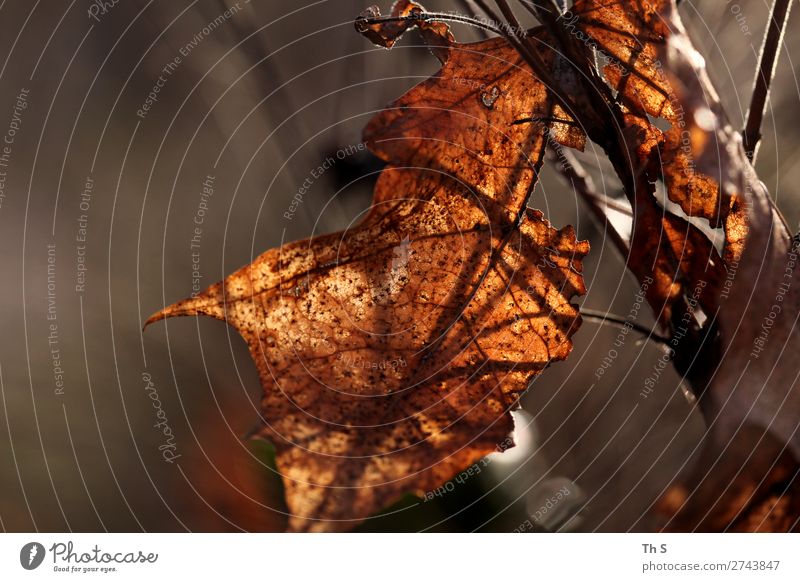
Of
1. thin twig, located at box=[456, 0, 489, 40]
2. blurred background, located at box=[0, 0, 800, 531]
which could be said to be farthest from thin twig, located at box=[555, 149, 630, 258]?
thin twig, located at box=[456, 0, 489, 40]

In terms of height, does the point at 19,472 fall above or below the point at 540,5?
below

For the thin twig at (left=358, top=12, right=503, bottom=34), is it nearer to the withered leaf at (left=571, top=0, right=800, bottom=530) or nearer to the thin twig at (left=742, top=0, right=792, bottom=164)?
the withered leaf at (left=571, top=0, right=800, bottom=530)

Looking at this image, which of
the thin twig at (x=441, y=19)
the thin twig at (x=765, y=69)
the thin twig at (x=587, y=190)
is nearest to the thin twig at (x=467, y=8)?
the thin twig at (x=441, y=19)

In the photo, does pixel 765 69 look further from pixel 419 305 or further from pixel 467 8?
pixel 419 305

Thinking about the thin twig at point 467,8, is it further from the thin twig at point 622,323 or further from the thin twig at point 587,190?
the thin twig at point 622,323

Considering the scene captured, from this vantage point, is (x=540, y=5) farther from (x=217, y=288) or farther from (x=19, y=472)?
(x=19, y=472)
